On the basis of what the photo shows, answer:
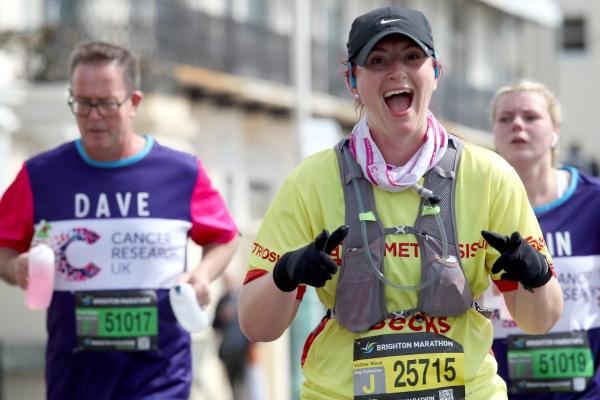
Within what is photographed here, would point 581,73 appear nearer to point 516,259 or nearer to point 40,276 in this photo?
point 40,276

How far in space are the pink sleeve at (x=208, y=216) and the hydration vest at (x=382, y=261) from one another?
2558mm

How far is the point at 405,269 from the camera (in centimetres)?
506

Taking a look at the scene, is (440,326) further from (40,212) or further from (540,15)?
(540,15)

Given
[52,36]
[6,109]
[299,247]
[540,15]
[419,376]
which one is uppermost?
[540,15]

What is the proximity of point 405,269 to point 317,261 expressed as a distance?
1.40 ft

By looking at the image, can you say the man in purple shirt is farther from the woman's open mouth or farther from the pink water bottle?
the woman's open mouth

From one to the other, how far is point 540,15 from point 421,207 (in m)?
39.6

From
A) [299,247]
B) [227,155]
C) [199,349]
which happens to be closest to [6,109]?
[199,349]

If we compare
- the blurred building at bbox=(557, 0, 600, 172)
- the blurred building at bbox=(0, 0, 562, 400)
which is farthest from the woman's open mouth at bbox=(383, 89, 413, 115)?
the blurred building at bbox=(557, 0, 600, 172)

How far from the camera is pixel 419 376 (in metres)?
5.07

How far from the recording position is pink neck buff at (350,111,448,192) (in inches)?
199

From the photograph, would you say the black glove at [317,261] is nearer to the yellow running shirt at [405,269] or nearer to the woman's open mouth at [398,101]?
the yellow running shirt at [405,269]

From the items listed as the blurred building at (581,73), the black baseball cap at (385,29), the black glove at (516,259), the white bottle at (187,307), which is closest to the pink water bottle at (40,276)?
the white bottle at (187,307)

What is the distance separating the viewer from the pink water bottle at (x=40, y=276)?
23.5 ft
